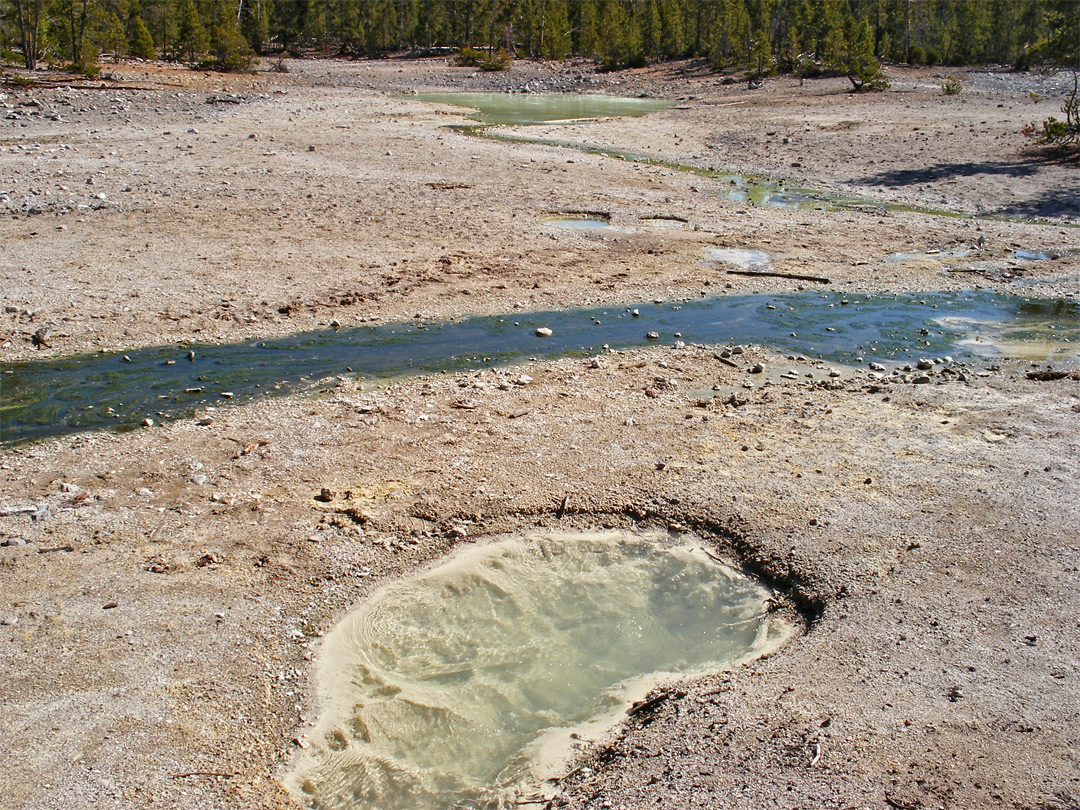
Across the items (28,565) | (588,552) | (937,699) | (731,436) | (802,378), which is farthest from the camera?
(802,378)

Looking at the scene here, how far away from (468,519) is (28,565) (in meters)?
2.63

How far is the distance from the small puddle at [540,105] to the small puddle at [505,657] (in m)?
23.5

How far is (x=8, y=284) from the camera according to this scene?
957 cm

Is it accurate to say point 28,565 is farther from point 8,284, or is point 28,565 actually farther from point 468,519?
point 8,284

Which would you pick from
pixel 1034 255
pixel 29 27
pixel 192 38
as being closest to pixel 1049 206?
pixel 1034 255

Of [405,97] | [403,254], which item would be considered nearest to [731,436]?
[403,254]

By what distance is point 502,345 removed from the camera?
29.1 ft

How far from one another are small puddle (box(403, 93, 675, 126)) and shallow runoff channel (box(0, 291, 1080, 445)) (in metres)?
18.6

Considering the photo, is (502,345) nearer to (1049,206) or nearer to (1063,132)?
(1049,206)

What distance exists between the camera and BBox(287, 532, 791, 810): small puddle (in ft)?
12.1

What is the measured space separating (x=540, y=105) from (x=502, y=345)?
2857cm

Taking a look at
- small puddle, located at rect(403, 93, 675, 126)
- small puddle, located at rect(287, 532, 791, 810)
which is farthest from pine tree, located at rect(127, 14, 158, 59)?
small puddle, located at rect(287, 532, 791, 810)

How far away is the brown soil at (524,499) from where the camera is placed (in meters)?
3.64

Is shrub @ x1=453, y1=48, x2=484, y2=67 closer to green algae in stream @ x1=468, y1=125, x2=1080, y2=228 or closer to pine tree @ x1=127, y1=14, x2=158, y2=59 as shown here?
pine tree @ x1=127, y1=14, x2=158, y2=59
